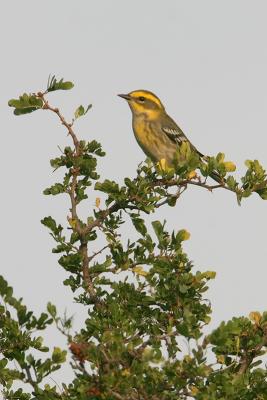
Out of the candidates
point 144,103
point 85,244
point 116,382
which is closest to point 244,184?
point 85,244

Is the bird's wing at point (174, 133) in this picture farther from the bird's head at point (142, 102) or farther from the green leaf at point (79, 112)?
the green leaf at point (79, 112)

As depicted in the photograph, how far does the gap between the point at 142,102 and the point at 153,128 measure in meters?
0.85

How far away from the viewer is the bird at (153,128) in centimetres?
1623

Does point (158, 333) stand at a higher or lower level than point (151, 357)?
higher

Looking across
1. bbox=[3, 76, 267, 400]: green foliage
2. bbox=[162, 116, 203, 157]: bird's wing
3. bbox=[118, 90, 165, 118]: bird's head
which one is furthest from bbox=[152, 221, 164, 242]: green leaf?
bbox=[118, 90, 165, 118]: bird's head

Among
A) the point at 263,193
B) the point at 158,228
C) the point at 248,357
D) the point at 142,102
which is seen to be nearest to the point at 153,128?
the point at 142,102

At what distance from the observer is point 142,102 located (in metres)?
17.3

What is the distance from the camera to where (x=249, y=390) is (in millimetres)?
8344

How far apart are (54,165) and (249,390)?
344 centimetres

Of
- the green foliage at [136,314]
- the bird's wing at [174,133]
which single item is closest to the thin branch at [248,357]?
the green foliage at [136,314]

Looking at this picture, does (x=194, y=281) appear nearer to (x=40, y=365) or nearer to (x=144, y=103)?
(x=40, y=365)

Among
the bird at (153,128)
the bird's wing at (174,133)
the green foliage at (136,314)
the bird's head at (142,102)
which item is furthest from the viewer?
the bird's head at (142,102)

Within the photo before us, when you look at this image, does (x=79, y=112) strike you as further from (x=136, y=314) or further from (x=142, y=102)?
(x=142, y=102)

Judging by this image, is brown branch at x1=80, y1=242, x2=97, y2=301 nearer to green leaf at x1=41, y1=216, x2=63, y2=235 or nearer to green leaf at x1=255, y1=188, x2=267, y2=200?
green leaf at x1=41, y1=216, x2=63, y2=235
